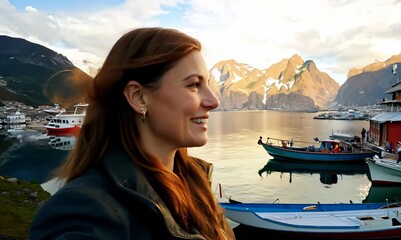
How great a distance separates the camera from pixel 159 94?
171cm

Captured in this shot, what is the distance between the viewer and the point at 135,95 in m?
1.71

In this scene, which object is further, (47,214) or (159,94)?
(159,94)

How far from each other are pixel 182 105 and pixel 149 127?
0.68 ft

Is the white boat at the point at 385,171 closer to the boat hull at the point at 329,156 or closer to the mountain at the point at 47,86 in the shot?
the boat hull at the point at 329,156

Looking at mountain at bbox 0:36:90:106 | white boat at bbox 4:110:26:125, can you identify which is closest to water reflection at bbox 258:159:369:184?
mountain at bbox 0:36:90:106

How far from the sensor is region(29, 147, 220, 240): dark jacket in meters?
1.23

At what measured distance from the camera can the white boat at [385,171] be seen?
A: 2750cm

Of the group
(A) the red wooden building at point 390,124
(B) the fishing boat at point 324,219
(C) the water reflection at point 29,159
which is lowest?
(C) the water reflection at point 29,159

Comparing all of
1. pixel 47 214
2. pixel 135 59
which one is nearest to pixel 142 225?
pixel 47 214

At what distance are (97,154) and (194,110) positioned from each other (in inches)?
20.8

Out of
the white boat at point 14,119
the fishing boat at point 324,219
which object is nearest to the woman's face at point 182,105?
the fishing boat at point 324,219

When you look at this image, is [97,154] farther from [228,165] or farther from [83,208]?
[228,165]

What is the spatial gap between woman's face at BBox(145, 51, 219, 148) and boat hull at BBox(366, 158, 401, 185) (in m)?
30.1

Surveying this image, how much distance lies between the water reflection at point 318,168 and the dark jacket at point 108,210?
106ft
